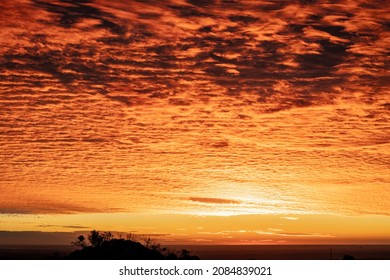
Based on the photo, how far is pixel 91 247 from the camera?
27.1m
